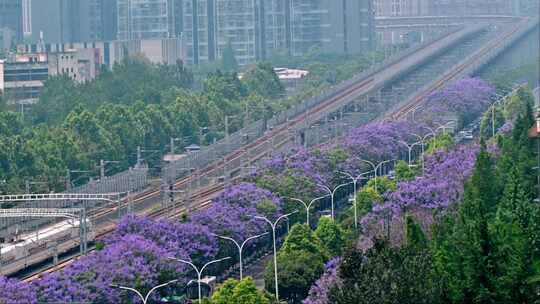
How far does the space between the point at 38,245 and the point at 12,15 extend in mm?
88103

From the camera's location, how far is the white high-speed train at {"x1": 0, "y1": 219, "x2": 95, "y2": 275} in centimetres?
5402

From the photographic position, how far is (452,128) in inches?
3450

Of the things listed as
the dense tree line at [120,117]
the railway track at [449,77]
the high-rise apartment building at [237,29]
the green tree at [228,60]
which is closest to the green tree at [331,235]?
the dense tree line at [120,117]

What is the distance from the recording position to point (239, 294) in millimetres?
44500

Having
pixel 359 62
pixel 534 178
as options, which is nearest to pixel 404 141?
pixel 534 178

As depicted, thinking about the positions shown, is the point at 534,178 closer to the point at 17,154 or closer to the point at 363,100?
the point at 17,154

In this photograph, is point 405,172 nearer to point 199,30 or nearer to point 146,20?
point 199,30

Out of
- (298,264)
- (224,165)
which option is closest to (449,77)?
(224,165)

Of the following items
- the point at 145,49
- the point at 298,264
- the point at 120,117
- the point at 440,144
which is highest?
the point at 145,49

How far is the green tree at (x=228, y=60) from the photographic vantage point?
13250 centimetres

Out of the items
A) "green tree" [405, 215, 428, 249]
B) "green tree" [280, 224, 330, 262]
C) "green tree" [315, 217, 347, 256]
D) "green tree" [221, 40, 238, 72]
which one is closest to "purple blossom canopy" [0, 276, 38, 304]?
"green tree" [405, 215, 428, 249]

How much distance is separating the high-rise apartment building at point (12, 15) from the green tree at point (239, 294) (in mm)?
98532

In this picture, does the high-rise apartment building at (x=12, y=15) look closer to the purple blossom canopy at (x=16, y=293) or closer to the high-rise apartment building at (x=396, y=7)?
the high-rise apartment building at (x=396, y=7)

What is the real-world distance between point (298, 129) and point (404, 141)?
34.6ft
